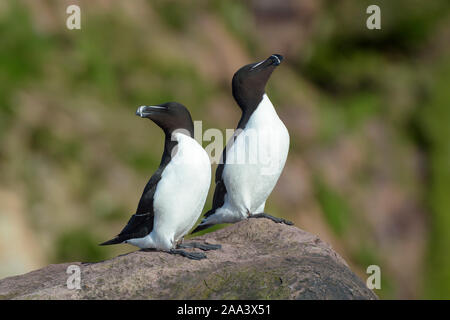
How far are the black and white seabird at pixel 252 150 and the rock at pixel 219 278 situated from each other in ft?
1.90

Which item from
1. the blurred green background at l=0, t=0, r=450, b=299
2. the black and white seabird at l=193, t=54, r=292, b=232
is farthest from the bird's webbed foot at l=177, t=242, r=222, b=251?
the blurred green background at l=0, t=0, r=450, b=299

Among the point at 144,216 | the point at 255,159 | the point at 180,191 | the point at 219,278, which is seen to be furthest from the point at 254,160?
the point at 219,278

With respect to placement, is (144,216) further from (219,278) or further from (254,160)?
(254,160)

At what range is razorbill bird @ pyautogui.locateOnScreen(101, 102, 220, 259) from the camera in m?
4.94

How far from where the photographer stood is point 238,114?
1287cm

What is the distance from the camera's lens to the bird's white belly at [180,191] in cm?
494

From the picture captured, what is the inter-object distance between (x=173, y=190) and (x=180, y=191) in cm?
5

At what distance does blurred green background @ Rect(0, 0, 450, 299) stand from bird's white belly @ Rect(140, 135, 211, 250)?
367cm

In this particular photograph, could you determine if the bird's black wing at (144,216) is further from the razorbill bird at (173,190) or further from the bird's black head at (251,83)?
the bird's black head at (251,83)

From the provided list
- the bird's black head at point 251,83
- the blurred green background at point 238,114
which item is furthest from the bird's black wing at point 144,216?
the blurred green background at point 238,114

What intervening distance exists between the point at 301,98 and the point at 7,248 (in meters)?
7.29

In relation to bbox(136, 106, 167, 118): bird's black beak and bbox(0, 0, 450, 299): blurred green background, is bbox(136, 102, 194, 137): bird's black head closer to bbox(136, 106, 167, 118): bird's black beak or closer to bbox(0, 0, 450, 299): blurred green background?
bbox(136, 106, 167, 118): bird's black beak
